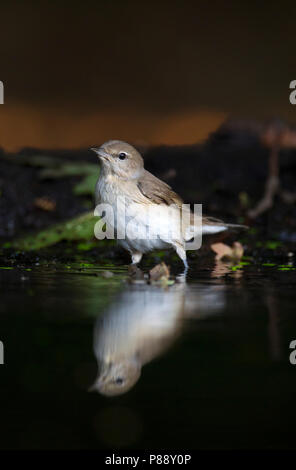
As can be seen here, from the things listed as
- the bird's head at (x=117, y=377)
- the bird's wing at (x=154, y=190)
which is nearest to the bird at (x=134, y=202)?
the bird's wing at (x=154, y=190)

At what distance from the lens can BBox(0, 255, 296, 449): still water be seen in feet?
7.31

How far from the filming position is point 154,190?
21.5ft

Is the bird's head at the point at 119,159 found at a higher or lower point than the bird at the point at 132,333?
higher

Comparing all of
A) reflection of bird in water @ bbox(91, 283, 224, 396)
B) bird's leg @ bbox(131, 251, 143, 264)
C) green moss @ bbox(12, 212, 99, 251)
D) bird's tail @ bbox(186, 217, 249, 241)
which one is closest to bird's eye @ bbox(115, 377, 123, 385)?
reflection of bird in water @ bbox(91, 283, 224, 396)

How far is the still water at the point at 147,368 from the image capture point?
2229 millimetres

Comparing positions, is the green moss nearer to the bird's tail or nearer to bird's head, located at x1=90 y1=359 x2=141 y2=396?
the bird's tail

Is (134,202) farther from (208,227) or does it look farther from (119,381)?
(119,381)

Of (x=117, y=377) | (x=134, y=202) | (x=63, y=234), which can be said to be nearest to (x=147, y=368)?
(x=117, y=377)

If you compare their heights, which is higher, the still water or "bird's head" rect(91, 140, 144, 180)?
"bird's head" rect(91, 140, 144, 180)


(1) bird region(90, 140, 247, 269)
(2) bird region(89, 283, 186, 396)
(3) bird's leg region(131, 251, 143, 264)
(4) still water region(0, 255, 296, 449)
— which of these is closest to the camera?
(4) still water region(0, 255, 296, 449)

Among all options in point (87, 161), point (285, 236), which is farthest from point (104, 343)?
point (87, 161)

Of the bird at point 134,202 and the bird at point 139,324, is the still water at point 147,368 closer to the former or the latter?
the bird at point 139,324

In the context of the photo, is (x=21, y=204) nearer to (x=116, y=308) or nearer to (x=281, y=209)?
(x=281, y=209)
